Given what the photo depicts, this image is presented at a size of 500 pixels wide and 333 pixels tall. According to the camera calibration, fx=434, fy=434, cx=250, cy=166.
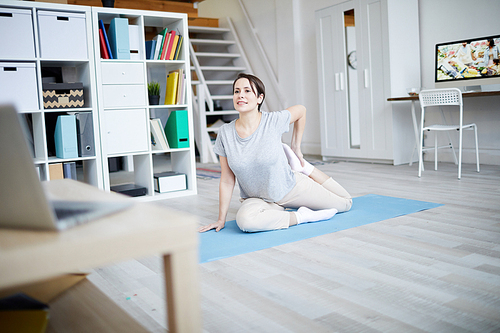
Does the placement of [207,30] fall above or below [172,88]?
above

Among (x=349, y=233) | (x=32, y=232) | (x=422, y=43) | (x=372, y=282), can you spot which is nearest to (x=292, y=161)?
(x=349, y=233)

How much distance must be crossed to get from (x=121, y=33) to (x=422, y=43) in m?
3.42

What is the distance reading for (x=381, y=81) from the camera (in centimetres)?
487

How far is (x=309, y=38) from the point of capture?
6133 millimetres

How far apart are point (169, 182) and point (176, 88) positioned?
792mm

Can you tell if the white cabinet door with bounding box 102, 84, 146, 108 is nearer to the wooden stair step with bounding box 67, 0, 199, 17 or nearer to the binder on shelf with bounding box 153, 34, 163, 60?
the binder on shelf with bounding box 153, 34, 163, 60

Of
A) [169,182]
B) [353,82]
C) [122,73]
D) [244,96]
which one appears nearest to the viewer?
[244,96]

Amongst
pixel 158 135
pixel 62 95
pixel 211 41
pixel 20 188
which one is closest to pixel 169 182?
pixel 158 135

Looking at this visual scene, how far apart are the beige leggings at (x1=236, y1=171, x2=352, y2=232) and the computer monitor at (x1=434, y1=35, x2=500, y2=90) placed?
7.41 ft

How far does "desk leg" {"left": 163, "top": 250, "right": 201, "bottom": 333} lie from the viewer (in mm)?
583

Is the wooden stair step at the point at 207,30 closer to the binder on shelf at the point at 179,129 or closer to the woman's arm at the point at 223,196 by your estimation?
the binder on shelf at the point at 179,129

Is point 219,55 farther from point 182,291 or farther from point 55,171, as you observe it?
point 182,291

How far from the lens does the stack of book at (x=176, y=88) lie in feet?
11.9

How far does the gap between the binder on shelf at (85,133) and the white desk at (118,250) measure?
2807 millimetres
